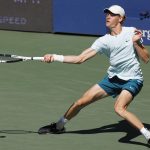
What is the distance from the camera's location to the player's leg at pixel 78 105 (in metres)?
8.93

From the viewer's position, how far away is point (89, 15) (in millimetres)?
18688

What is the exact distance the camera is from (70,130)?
9.39 metres

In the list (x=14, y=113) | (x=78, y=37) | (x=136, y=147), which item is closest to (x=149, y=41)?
(x=78, y=37)

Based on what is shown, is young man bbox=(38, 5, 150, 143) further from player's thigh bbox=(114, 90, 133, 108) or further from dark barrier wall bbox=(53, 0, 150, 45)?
dark barrier wall bbox=(53, 0, 150, 45)

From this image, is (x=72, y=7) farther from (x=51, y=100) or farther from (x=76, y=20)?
(x=51, y=100)

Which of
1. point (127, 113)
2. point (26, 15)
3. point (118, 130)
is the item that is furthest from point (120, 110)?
point (26, 15)

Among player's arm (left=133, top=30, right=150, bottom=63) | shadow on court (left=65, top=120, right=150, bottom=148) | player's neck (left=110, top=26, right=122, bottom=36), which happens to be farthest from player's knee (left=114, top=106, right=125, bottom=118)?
player's neck (left=110, top=26, right=122, bottom=36)

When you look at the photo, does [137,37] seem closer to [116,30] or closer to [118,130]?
Answer: [116,30]

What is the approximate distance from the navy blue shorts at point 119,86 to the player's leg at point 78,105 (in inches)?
3.0

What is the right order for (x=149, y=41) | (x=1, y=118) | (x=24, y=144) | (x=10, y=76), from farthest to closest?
(x=149, y=41) → (x=10, y=76) → (x=1, y=118) → (x=24, y=144)

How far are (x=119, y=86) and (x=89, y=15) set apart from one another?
9953 mm

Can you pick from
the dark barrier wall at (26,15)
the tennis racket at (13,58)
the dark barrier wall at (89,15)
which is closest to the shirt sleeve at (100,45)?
the tennis racket at (13,58)

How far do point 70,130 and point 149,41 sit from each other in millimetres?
8972

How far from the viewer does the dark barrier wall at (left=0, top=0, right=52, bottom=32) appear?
63.7 feet
